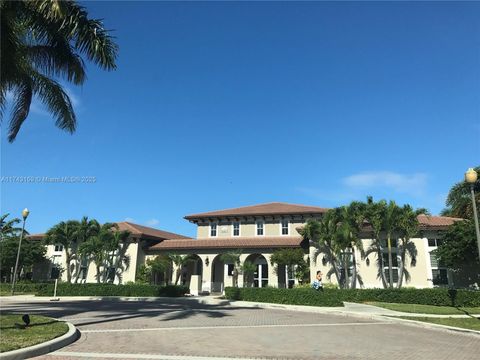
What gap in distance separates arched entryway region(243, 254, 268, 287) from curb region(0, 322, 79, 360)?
2485 cm

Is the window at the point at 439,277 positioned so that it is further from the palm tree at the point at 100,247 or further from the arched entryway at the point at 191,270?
the palm tree at the point at 100,247

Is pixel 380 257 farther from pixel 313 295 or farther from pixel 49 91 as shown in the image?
pixel 49 91

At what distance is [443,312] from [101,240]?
26.6 metres

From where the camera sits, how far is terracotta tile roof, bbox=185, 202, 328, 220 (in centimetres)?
3534

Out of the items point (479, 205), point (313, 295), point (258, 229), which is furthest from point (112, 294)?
point (479, 205)

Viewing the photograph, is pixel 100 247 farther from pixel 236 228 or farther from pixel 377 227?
pixel 377 227

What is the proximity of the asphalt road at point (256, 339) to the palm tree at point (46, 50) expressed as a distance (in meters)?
7.66

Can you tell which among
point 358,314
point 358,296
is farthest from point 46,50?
point 358,296

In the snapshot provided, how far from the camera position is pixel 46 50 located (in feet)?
44.7

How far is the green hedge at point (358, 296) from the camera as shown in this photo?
21.5 metres

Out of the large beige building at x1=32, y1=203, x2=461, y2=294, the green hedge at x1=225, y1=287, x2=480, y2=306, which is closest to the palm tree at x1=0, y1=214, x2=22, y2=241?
the large beige building at x1=32, y1=203, x2=461, y2=294

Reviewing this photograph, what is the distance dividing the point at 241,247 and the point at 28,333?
25.1 m

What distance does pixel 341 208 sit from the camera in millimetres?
28875

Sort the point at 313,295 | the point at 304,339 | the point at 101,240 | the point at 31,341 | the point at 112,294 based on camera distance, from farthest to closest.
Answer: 1. the point at 101,240
2. the point at 112,294
3. the point at 313,295
4. the point at 304,339
5. the point at 31,341
